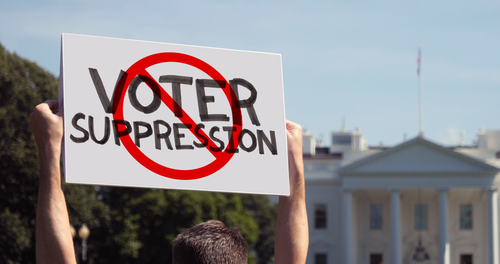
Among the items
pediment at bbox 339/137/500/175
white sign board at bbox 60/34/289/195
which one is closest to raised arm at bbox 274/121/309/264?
white sign board at bbox 60/34/289/195

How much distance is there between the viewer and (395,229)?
52531mm

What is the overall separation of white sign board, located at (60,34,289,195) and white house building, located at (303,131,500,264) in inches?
1830

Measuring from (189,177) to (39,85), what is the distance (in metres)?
27.8

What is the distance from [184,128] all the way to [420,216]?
54.4m

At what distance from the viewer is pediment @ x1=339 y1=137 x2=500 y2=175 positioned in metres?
50.7

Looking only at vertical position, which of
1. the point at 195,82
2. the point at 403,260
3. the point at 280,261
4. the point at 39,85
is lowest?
the point at 403,260

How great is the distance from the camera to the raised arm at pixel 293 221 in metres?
2.79

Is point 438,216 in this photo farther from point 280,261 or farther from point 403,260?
point 280,261

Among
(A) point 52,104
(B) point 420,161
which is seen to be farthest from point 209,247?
(B) point 420,161

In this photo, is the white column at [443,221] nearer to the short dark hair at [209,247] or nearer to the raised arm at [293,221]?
the raised arm at [293,221]

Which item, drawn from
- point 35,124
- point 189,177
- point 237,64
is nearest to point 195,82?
point 237,64

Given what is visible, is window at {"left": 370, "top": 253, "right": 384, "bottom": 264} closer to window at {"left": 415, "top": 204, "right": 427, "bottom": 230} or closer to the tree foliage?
window at {"left": 415, "top": 204, "right": 427, "bottom": 230}

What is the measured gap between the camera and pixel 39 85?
29.3 m

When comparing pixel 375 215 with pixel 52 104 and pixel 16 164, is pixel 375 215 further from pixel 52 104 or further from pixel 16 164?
pixel 52 104
